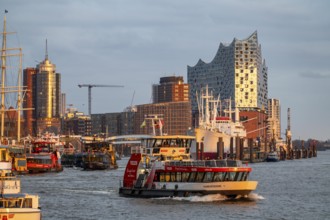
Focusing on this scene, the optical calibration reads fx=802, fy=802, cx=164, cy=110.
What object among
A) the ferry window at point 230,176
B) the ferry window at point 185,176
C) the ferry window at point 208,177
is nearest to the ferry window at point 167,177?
the ferry window at point 185,176

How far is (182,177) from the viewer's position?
80.8 m

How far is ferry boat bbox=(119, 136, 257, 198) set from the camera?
7912cm

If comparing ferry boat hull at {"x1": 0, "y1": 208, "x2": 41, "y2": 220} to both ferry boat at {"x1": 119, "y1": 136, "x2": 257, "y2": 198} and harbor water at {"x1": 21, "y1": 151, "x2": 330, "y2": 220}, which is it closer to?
harbor water at {"x1": 21, "y1": 151, "x2": 330, "y2": 220}

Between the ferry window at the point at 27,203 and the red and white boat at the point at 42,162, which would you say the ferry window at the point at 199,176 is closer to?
the ferry window at the point at 27,203

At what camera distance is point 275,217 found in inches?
2771

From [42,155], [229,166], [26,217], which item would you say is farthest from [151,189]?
[42,155]

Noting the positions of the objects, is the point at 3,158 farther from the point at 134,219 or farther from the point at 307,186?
the point at 307,186

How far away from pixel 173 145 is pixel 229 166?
12.7 meters

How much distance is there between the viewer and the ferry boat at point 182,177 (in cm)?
7912

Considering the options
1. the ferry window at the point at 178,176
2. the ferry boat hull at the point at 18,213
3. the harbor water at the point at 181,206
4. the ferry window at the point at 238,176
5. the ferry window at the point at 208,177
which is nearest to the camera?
the ferry boat hull at the point at 18,213

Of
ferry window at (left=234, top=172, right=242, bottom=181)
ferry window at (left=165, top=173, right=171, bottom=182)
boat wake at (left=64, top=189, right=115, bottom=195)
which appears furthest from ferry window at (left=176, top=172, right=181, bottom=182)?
boat wake at (left=64, top=189, right=115, bottom=195)

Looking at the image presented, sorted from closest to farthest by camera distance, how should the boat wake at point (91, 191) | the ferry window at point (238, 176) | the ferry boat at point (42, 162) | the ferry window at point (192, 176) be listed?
1. the ferry window at point (238, 176)
2. the ferry window at point (192, 176)
3. the boat wake at point (91, 191)
4. the ferry boat at point (42, 162)

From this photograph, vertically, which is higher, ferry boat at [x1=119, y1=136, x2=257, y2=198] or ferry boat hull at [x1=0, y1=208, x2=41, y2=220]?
ferry boat at [x1=119, y1=136, x2=257, y2=198]

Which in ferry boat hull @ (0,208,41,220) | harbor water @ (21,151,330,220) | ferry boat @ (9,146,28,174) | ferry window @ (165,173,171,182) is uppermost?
ferry boat @ (9,146,28,174)
